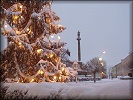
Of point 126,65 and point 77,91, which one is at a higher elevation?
point 126,65

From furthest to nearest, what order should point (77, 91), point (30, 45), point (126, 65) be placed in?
point (126, 65)
point (30, 45)
point (77, 91)

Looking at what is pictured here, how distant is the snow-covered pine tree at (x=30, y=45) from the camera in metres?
13.5

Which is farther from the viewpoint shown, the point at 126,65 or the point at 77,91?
the point at 126,65

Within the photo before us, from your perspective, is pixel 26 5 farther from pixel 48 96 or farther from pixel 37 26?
pixel 48 96

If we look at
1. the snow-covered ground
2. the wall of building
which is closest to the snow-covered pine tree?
the snow-covered ground

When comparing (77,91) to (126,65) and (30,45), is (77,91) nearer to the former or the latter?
(30,45)

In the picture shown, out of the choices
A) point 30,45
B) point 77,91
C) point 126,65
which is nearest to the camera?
point 77,91

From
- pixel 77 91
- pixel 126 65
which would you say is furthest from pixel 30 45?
pixel 126 65

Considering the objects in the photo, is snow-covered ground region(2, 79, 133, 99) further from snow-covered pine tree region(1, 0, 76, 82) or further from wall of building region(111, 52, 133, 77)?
wall of building region(111, 52, 133, 77)

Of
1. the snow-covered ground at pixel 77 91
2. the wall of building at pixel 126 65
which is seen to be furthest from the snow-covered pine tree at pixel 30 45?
the wall of building at pixel 126 65

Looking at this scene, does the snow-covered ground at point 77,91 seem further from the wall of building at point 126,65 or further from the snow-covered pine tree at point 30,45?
the wall of building at point 126,65

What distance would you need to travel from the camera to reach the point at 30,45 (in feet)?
44.3

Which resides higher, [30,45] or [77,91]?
[30,45]

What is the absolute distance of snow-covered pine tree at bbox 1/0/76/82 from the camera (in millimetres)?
13503
